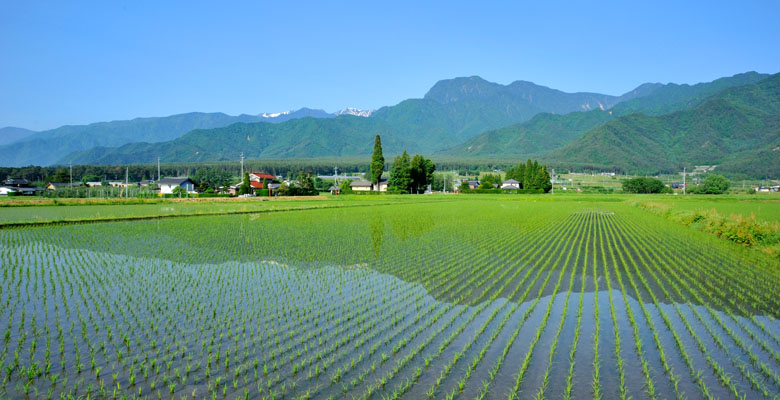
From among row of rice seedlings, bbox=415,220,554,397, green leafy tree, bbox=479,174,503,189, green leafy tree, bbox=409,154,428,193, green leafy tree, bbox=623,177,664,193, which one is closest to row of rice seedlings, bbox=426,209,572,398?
row of rice seedlings, bbox=415,220,554,397

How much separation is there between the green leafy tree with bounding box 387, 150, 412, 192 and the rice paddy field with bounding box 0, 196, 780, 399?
64.5 meters

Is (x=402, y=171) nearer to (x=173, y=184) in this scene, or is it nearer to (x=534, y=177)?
(x=534, y=177)

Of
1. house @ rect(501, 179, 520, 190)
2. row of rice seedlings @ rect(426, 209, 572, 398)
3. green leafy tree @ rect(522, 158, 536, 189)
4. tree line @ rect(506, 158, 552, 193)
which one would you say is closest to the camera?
row of rice seedlings @ rect(426, 209, 572, 398)

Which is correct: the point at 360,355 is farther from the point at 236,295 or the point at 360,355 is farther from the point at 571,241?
the point at 571,241

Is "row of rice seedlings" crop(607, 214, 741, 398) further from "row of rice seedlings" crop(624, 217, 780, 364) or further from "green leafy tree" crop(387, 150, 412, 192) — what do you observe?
"green leafy tree" crop(387, 150, 412, 192)

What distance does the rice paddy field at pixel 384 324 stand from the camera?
5359mm

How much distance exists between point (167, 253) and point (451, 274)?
30.2 feet

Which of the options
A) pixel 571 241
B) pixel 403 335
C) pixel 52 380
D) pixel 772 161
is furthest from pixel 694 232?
pixel 772 161

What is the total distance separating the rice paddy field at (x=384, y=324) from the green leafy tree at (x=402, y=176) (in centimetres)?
6453

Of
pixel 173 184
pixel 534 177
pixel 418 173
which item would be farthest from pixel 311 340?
pixel 534 177

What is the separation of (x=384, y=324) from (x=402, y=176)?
73.2 meters

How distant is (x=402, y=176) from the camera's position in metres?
80.6

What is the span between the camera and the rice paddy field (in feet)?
17.6

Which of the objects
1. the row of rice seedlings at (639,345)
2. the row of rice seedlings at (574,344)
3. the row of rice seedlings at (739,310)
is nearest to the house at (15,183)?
the row of rice seedlings at (574,344)
